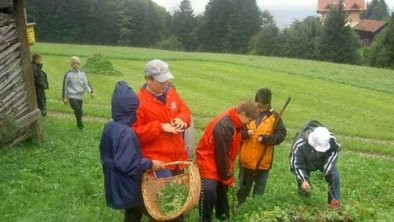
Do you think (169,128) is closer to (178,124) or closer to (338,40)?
(178,124)

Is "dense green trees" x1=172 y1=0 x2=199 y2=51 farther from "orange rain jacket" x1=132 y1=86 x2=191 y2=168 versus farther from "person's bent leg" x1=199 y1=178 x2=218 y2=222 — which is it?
"orange rain jacket" x1=132 y1=86 x2=191 y2=168

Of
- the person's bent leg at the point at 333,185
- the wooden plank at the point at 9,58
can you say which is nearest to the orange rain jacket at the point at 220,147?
the person's bent leg at the point at 333,185

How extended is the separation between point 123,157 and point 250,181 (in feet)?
9.61

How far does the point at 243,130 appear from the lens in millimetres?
7395

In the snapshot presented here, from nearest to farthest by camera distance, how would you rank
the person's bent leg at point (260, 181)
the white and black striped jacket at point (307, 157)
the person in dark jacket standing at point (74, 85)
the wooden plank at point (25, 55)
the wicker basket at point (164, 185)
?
the wicker basket at point (164, 185)
the white and black striped jacket at point (307, 157)
the person's bent leg at point (260, 181)
the wooden plank at point (25, 55)
the person in dark jacket standing at point (74, 85)

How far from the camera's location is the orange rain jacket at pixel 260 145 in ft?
24.7

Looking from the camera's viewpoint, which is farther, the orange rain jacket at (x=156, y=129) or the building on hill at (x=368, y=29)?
the building on hill at (x=368, y=29)

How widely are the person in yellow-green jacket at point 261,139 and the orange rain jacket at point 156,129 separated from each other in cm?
159

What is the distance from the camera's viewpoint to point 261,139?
7398 mm

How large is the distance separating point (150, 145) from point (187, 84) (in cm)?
1996

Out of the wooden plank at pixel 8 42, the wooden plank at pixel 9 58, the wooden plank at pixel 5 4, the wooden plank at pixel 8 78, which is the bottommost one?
the wooden plank at pixel 8 78

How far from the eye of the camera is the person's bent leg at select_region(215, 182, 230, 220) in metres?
7.06

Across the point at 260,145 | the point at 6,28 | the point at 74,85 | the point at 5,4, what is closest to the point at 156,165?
the point at 260,145

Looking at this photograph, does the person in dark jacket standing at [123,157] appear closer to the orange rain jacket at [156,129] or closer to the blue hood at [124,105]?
the blue hood at [124,105]
